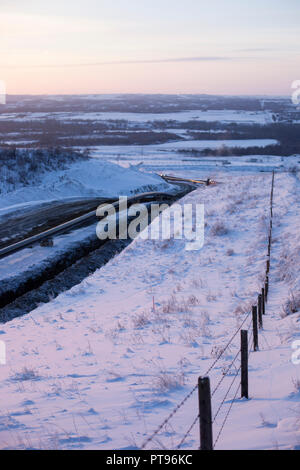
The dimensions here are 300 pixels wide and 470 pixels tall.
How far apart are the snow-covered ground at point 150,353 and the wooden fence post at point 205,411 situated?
91 centimetres

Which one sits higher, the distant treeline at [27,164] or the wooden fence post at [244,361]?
the distant treeline at [27,164]

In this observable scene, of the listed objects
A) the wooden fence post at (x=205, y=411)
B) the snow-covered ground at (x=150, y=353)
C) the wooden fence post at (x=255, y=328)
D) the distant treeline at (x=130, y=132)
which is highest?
the distant treeline at (x=130, y=132)

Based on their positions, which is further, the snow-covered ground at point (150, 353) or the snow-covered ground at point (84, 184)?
the snow-covered ground at point (84, 184)

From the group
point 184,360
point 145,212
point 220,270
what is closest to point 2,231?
point 145,212

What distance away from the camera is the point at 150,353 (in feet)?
30.6

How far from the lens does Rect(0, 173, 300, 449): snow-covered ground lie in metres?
5.71

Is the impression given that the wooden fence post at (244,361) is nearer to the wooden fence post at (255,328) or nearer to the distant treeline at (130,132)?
the wooden fence post at (255,328)

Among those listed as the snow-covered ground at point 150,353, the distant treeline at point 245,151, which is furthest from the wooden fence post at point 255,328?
the distant treeline at point 245,151

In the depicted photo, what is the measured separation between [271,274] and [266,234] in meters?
6.13

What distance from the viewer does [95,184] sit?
42531mm

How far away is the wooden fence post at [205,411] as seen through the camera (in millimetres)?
4043

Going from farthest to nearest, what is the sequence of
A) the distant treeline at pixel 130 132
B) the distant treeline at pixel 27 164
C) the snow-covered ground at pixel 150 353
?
the distant treeline at pixel 130 132
the distant treeline at pixel 27 164
the snow-covered ground at pixel 150 353

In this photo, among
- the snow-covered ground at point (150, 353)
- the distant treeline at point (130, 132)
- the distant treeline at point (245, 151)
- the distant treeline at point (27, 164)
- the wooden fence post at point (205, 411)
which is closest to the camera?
the wooden fence post at point (205, 411)

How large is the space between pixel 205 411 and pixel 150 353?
17.3 feet
